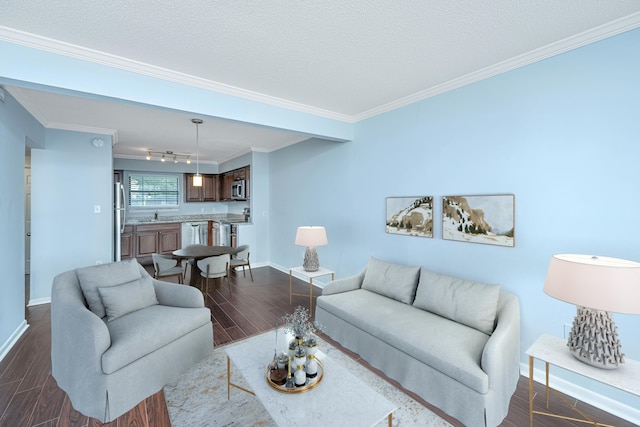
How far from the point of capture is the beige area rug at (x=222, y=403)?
1.86 m

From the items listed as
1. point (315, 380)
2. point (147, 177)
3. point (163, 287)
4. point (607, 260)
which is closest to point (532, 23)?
point (607, 260)

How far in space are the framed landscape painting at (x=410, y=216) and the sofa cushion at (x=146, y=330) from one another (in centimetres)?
229

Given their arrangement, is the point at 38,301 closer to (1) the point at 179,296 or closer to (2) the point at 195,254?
(2) the point at 195,254

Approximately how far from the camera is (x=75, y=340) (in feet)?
6.28

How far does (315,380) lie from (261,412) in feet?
1.95

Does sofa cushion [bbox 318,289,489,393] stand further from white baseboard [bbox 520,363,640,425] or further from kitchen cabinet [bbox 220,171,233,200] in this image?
kitchen cabinet [bbox 220,171,233,200]

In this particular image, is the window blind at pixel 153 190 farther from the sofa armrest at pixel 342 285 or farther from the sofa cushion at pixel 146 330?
the sofa armrest at pixel 342 285

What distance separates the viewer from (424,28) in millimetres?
1957

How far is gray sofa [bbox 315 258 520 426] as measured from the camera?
1797 millimetres

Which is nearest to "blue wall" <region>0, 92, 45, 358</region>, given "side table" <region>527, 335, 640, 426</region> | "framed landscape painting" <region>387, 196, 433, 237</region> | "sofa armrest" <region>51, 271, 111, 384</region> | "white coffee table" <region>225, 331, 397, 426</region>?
"sofa armrest" <region>51, 271, 111, 384</region>

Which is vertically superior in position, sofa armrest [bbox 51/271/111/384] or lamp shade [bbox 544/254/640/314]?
lamp shade [bbox 544/254/640/314]

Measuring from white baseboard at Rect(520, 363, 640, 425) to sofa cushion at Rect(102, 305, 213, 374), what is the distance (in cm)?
292

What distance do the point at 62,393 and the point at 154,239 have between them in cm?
510

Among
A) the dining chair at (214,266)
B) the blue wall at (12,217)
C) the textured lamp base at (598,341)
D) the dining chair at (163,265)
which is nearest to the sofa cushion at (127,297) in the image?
the blue wall at (12,217)
